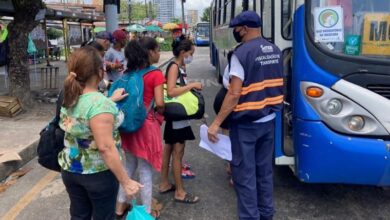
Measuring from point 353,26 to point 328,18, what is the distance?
0.74ft

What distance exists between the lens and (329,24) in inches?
131

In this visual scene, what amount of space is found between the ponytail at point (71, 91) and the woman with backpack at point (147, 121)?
39.0 inches

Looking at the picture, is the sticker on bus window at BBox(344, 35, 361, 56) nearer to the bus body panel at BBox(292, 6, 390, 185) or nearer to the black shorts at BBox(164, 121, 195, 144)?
the bus body panel at BBox(292, 6, 390, 185)

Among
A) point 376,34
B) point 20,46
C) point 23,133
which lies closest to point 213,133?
point 376,34

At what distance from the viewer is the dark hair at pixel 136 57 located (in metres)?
3.28

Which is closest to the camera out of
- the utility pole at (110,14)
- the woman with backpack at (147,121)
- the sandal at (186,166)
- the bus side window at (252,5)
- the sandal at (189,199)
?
the woman with backpack at (147,121)

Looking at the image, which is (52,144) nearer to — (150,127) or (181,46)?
(150,127)

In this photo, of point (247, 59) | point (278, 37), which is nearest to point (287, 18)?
point (278, 37)

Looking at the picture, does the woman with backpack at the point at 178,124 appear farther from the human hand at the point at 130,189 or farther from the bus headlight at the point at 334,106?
the human hand at the point at 130,189

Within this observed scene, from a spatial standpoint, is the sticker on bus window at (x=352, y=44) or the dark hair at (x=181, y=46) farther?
the dark hair at (x=181, y=46)

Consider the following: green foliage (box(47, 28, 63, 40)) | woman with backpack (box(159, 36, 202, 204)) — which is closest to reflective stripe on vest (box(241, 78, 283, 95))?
woman with backpack (box(159, 36, 202, 204))

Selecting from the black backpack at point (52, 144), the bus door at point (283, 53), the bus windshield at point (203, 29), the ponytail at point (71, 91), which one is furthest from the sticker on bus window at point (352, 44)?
the bus windshield at point (203, 29)

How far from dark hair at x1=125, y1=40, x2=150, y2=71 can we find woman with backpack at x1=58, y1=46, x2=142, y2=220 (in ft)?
2.77

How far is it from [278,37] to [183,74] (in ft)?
3.16
